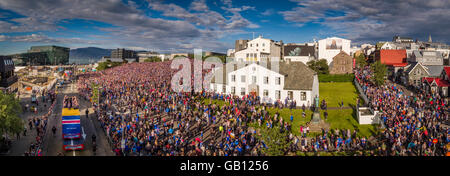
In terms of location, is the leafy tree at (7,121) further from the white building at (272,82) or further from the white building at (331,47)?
the white building at (331,47)

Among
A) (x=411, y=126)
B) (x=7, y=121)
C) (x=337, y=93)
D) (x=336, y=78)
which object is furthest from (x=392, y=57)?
(x=7, y=121)

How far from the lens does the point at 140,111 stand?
3591 centimetres

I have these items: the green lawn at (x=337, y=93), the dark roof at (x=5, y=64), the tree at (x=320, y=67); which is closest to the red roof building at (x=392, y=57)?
the tree at (x=320, y=67)

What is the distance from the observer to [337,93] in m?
42.5

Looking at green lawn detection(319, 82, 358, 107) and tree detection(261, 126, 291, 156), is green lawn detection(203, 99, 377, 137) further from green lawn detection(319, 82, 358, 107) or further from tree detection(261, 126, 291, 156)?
tree detection(261, 126, 291, 156)

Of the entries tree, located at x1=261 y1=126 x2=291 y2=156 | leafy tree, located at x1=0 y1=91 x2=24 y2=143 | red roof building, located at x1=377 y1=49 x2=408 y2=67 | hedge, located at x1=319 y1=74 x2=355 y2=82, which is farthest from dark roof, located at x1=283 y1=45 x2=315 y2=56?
leafy tree, located at x1=0 y1=91 x2=24 y2=143

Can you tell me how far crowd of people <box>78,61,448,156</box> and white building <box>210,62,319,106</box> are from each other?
1.66 metres

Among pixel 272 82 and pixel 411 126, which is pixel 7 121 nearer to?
pixel 272 82

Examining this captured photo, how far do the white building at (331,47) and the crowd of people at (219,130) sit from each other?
117 feet

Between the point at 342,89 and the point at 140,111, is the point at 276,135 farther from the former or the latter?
the point at 342,89

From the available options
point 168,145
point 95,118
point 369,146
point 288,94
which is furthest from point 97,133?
point 369,146

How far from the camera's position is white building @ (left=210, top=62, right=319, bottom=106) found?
35.7m
